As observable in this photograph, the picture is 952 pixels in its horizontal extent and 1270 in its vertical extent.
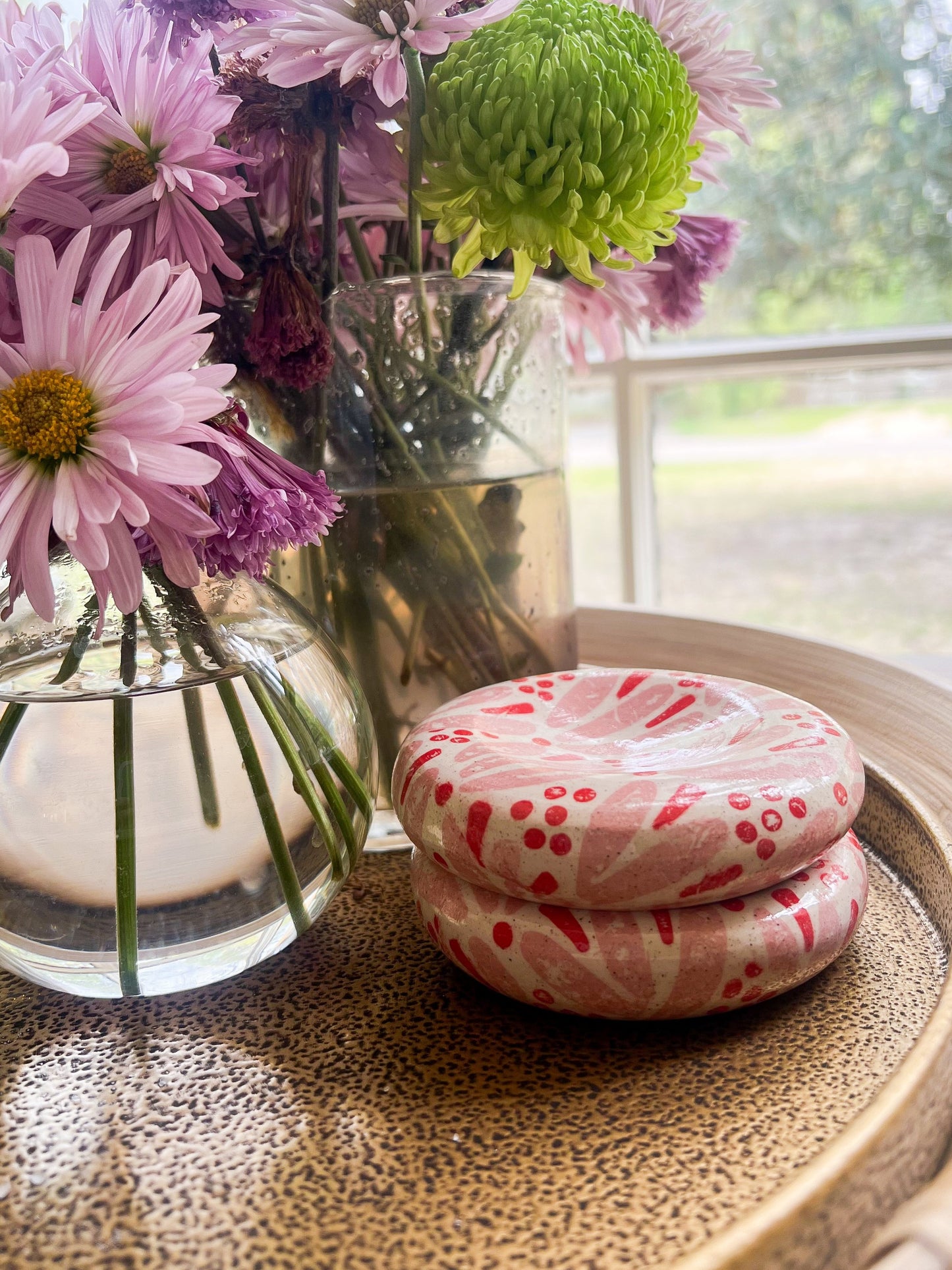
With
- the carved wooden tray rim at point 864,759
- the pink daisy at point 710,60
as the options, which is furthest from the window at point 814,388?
the pink daisy at point 710,60

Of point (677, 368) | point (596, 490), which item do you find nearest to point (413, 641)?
point (677, 368)

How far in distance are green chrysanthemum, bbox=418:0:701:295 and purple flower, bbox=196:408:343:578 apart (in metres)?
0.10

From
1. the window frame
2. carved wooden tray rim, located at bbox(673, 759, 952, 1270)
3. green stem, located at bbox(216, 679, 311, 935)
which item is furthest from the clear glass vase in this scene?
the window frame

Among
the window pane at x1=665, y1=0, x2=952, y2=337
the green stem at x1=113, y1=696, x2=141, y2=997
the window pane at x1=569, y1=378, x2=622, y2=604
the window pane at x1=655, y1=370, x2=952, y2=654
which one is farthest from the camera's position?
the window pane at x1=569, y1=378, x2=622, y2=604

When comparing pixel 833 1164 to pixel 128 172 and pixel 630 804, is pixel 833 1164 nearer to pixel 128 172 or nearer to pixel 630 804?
pixel 630 804

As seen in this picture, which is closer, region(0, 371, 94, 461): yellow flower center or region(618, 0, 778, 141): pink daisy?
region(0, 371, 94, 461): yellow flower center

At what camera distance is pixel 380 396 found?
1.32 feet

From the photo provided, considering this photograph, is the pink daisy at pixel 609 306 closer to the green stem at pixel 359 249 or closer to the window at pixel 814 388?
the green stem at pixel 359 249

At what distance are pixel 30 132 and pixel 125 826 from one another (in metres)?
0.18

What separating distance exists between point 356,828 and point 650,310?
29 centimetres

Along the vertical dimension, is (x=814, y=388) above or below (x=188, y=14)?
below

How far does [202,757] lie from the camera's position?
0.31 meters

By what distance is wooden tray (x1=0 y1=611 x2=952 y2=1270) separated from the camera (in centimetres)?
23

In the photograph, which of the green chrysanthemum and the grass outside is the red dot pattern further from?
the grass outside
